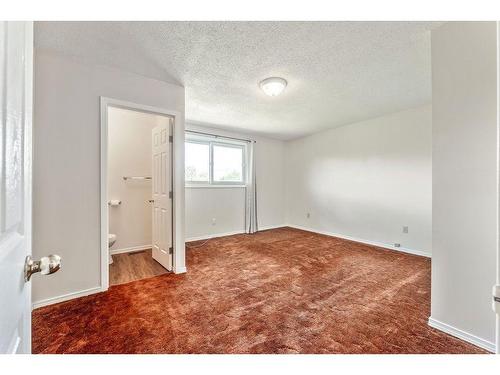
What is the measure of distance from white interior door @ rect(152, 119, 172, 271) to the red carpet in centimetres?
44

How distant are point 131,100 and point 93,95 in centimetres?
33

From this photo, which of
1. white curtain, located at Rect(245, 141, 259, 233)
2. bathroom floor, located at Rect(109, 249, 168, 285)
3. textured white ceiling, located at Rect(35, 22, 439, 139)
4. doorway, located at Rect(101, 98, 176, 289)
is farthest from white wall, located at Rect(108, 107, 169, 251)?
white curtain, located at Rect(245, 141, 259, 233)

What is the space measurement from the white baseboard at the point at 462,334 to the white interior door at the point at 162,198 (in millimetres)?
2638

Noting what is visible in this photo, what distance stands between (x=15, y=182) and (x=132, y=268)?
8.97ft

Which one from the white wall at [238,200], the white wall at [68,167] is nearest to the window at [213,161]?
the white wall at [238,200]

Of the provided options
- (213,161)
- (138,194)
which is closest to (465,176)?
(213,161)

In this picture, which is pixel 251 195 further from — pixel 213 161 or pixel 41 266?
pixel 41 266

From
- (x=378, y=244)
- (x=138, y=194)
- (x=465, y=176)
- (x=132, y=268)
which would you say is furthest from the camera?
(x=378, y=244)

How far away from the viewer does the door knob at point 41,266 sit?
1.86 feet

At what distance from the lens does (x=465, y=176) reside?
1484 millimetres

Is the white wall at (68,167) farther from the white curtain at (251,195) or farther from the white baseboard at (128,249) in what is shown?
the white curtain at (251,195)

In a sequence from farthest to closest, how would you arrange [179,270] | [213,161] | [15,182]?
[213,161]
[179,270]
[15,182]

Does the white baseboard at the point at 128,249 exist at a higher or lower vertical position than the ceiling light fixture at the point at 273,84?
lower
